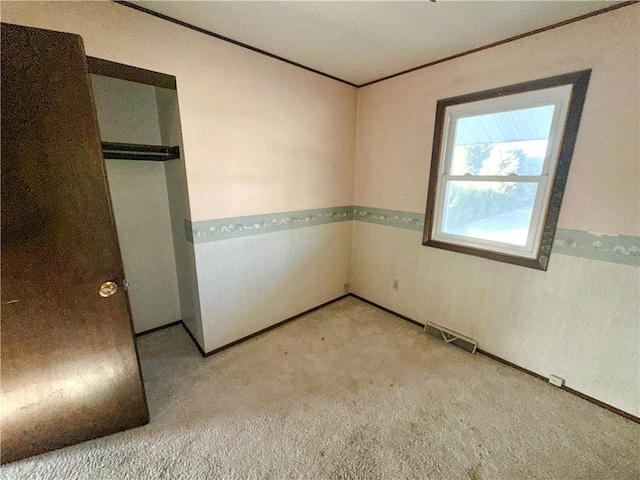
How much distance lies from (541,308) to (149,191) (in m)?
3.11

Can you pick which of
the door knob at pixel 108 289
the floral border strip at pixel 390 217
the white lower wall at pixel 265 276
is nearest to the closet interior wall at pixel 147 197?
the white lower wall at pixel 265 276

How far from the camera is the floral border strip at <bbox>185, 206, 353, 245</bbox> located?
1.93 metres

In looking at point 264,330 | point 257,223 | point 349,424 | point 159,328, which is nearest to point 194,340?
point 159,328

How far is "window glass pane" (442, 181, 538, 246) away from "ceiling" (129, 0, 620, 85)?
957mm

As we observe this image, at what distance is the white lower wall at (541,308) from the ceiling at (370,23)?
4.70 feet

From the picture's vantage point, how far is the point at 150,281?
2379mm

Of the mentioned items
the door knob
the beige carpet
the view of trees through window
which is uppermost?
the view of trees through window

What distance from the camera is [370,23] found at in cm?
161

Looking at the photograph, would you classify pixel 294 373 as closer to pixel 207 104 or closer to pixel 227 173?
pixel 227 173

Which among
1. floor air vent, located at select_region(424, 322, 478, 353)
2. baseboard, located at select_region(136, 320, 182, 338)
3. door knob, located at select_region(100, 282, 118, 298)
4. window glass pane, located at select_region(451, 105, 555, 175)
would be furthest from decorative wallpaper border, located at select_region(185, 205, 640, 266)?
baseboard, located at select_region(136, 320, 182, 338)

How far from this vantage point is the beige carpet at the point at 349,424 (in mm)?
1321

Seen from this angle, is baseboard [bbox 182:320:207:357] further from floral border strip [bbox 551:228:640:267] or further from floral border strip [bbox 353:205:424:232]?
floral border strip [bbox 551:228:640:267]

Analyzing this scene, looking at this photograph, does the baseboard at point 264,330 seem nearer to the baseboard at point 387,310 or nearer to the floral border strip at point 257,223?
the baseboard at point 387,310

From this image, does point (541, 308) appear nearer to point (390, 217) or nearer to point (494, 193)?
point (494, 193)
